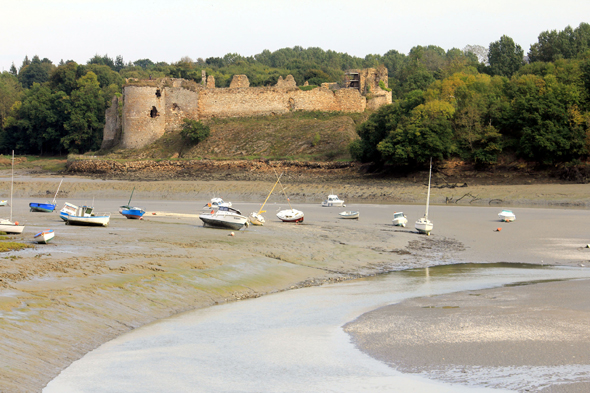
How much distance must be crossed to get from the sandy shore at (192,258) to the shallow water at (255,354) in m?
0.48

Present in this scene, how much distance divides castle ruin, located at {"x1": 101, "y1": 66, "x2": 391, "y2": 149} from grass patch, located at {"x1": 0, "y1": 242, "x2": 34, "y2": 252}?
41399 millimetres

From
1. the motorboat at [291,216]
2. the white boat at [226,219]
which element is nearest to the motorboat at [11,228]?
the white boat at [226,219]

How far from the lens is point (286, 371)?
6945 mm

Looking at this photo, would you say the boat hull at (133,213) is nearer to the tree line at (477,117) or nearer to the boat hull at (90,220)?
the boat hull at (90,220)

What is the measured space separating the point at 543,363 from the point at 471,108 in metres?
37.2

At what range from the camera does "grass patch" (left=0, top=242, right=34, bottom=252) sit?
1302 cm

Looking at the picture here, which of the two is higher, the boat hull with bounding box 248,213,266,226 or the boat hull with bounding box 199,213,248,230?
the boat hull with bounding box 199,213,248,230

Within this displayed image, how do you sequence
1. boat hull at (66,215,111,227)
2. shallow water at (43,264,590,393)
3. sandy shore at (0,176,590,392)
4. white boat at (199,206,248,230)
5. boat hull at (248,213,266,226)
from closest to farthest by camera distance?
1. shallow water at (43,264,590,393)
2. sandy shore at (0,176,590,392)
3. boat hull at (66,215,111,227)
4. white boat at (199,206,248,230)
5. boat hull at (248,213,266,226)

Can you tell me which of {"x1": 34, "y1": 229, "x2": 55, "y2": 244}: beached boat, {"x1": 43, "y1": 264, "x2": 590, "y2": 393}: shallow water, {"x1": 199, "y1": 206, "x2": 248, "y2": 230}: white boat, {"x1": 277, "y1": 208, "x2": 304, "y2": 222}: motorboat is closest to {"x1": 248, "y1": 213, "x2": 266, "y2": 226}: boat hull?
{"x1": 277, "y1": 208, "x2": 304, "y2": 222}: motorboat

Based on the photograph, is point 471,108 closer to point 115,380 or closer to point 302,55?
point 115,380

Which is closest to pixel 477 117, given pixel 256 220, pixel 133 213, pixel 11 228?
pixel 256 220

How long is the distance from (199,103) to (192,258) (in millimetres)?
46202

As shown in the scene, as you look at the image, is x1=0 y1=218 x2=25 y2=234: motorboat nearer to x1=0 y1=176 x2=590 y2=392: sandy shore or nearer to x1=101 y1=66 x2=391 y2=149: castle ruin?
x1=0 y1=176 x2=590 y2=392: sandy shore

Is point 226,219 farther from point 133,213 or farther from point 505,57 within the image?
point 505,57
